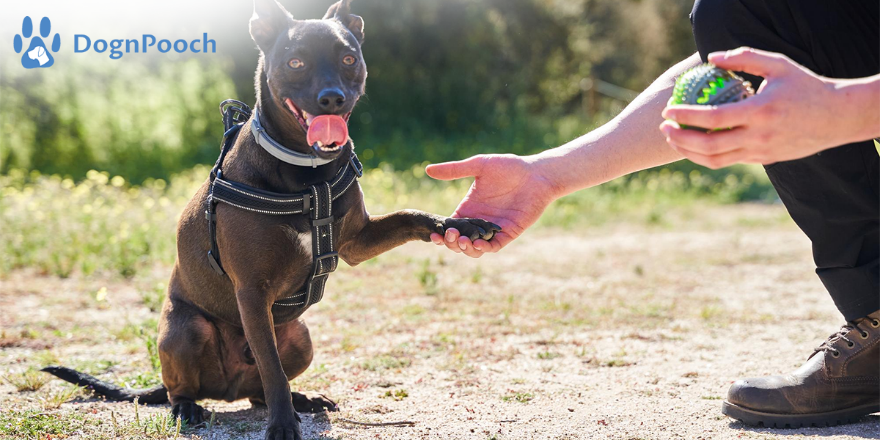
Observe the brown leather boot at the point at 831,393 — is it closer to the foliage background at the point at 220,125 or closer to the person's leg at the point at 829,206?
the person's leg at the point at 829,206

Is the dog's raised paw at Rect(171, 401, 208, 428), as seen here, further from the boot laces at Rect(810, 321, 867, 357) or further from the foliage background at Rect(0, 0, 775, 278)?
the foliage background at Rect(0, 0, 775, 278)

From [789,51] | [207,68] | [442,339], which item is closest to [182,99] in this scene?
[207,68]

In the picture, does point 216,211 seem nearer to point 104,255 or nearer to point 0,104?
point 104,255

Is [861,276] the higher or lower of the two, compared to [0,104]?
lower

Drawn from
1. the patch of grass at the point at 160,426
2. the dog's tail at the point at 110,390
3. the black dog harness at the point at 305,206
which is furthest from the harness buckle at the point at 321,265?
the dog's tail at the point at 110,390

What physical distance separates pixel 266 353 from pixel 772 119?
175 cm

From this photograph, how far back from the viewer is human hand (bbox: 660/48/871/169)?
1.79m

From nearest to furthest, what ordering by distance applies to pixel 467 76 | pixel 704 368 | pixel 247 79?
pixel 704 368
pixel 247 79
pixel 467 76

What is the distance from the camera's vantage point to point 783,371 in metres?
3.47

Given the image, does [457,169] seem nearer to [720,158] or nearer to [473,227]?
[473,227]

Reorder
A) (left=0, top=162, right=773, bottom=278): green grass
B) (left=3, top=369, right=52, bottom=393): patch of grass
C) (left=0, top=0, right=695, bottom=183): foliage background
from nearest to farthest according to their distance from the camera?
(left=3, top=369, right=52, bottom=393): patch of grass
(left=0, top=162, right=773, bottom=278): green grass
(left=0, top=0, right=695, bottom=183): foliage background

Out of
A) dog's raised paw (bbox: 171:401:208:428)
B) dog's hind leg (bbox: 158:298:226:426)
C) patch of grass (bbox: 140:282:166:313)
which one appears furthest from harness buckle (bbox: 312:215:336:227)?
patch of grass (bbox: 140:282:166:313)

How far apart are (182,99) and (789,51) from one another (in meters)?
10.8

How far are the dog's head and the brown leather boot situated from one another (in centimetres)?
165
